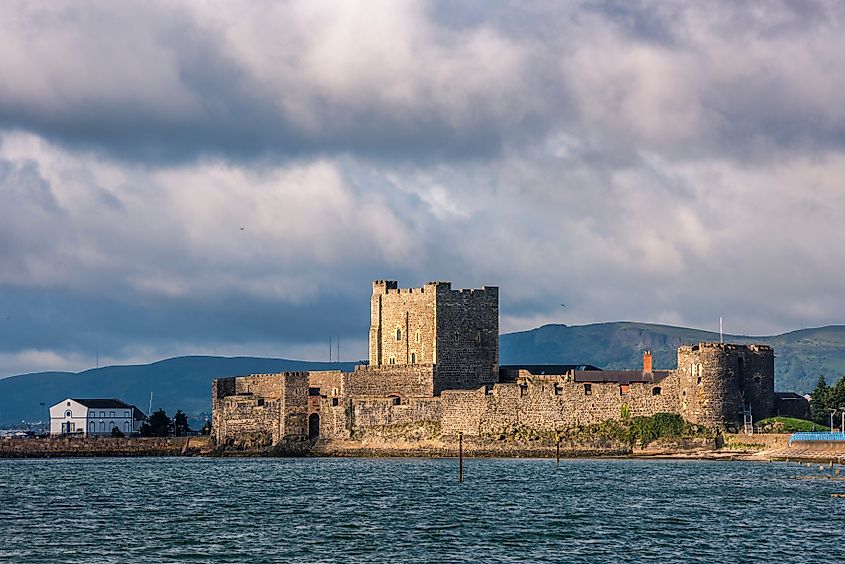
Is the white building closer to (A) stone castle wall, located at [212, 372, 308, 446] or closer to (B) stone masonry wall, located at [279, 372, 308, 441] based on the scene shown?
(A) stone castle wall, located at [212, 372, 308, 446]

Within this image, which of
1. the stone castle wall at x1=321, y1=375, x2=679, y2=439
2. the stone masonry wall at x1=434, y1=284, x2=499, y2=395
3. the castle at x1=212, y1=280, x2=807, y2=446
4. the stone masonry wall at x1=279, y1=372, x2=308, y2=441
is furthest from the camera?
the stone masonry wall at x1=279, y1=372, x2=308, y2=441

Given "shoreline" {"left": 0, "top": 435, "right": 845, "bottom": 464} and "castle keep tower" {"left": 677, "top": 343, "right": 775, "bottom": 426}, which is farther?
"castle keep tower" {"left": 677, "top": 343, "right": 775, "bottom": 426}

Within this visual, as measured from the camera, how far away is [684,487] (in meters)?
66.8

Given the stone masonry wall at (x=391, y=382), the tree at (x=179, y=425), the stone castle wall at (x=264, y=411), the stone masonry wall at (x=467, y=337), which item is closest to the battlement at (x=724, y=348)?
the stone masonry wall at (x=467, y=337)

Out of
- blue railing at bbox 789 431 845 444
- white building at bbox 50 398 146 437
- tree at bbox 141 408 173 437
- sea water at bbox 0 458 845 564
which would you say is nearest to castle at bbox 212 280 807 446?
blue railing at bbox 789 431 845 444

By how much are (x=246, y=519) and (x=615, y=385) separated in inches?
1509

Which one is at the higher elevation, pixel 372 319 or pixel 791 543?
pixel 372 319

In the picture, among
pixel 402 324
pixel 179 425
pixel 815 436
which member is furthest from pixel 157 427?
pixel 815 436

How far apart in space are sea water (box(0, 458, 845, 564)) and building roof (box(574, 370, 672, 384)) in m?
14.2

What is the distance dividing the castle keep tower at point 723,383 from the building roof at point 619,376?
1094 cm

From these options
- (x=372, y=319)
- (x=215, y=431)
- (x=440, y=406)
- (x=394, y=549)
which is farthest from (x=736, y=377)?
(x=394, y=549)

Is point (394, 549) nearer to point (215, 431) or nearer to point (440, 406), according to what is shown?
point (440, 406)

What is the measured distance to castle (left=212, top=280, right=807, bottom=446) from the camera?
86500 mm

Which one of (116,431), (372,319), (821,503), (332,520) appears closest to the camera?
(332,520)
